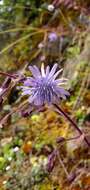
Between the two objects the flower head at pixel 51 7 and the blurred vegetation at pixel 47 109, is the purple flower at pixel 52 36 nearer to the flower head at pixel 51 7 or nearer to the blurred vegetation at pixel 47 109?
the blurred vegetation at pixel 47 109

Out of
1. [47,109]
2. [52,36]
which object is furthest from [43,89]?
[52,36]

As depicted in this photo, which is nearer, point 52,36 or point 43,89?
point 43,89

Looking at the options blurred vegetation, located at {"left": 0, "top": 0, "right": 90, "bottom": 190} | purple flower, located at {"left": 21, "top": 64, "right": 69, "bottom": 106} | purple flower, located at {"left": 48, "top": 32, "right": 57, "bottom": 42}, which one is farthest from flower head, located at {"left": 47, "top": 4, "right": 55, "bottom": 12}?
purple flower, located at {"left": 21, "top": 64, "right": 69, "bottom": 106}

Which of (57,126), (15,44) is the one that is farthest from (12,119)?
(15,44)

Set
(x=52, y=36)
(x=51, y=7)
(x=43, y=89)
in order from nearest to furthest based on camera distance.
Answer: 1. (x=43, y=89)
2. (x=52, y=36)
3. (x=51, y=7)

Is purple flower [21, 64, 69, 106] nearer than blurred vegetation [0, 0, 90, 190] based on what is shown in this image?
Yes

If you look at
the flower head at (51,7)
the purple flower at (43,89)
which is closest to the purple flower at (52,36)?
the flower head at (51,7)

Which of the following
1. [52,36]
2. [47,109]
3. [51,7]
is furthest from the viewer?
[51,7]

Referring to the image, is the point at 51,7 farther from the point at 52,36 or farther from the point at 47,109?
the point at 47,109

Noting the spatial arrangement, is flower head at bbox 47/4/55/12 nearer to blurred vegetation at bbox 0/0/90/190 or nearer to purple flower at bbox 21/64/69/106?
blurred vegetation at bbox 0/0/90/190

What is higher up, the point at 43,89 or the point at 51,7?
the point at 51,7

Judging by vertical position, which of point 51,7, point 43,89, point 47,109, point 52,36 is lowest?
point 47,109
